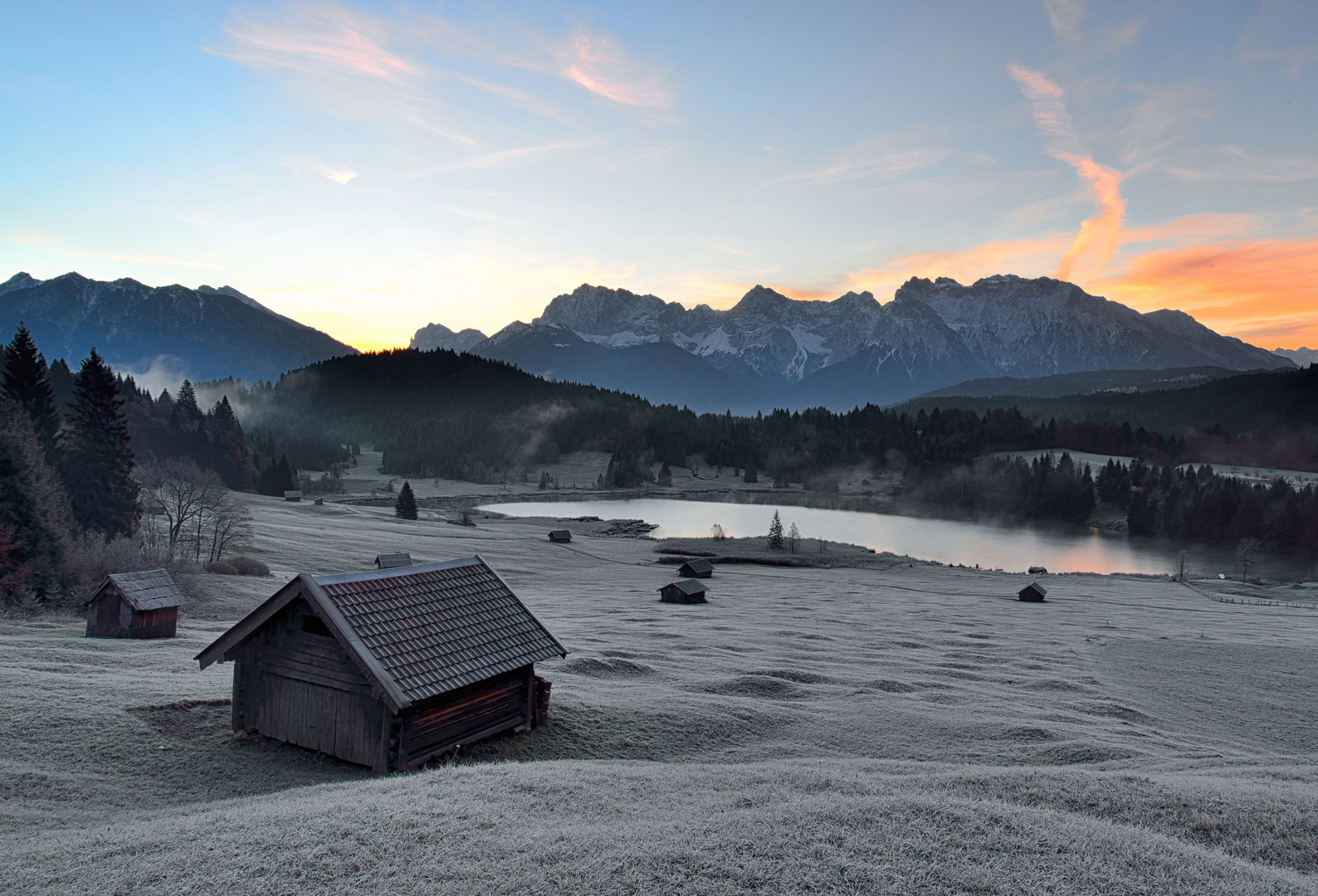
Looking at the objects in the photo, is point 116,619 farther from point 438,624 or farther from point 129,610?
point 438,624

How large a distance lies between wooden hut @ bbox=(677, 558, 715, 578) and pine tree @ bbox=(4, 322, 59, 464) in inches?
2097

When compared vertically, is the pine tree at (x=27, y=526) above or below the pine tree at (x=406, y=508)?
above

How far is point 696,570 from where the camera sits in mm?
69000

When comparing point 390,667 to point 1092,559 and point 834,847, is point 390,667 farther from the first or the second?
point 1092,559

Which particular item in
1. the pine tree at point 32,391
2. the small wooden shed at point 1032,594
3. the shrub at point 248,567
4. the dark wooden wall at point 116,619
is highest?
the pine tree at point 32,391

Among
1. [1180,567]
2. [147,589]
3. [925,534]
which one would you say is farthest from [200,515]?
[925,534]

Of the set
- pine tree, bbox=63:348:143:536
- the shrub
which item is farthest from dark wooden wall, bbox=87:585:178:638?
pine tree, bbox=63:348:143:536

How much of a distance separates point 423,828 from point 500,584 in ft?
34.5

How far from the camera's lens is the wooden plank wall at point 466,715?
17.6 meters

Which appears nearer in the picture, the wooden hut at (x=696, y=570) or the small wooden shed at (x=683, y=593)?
the small wooden shed at (x=683, y=593)

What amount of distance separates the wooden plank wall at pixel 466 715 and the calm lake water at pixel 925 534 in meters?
82.0

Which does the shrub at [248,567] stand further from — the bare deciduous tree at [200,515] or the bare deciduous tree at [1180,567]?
the bare deciduous tree at [1180,567]

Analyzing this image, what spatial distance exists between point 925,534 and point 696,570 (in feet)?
251

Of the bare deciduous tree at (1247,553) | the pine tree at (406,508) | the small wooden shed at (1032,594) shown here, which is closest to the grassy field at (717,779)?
the small wooden shed at (1032,594)
